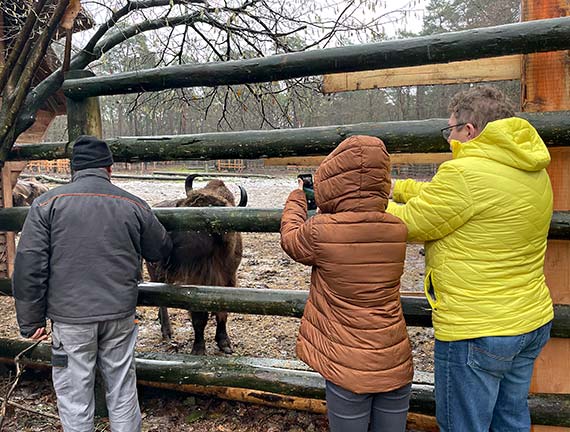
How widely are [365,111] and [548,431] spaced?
811 inches

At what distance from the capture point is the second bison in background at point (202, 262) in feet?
14.4

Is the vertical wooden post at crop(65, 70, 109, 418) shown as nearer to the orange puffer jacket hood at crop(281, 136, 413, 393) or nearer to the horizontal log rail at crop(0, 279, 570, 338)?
the horizontal log rail at crop(0, 279, 570, 338)

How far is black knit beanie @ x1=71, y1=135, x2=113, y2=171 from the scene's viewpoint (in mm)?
2725

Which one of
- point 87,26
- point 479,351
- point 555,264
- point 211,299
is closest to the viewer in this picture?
point 479,351

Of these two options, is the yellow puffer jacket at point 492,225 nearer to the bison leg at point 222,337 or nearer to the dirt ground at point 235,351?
the dirt ground at point 235,351

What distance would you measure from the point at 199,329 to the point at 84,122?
91.8 inches

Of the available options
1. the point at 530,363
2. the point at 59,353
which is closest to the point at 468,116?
the point at 530,363

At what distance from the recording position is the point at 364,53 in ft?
8.77

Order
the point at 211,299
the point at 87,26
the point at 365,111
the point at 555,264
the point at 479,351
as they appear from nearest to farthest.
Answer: the point at 479,351 < the point at 555,264 < the point at 211,299 < the point at 87,26 < the point at 365,111

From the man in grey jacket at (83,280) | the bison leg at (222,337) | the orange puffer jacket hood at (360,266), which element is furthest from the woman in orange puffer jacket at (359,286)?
the bison leg at (222,337)

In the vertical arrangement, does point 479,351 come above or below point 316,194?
below

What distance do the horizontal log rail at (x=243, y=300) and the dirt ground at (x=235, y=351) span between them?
34.5 inches

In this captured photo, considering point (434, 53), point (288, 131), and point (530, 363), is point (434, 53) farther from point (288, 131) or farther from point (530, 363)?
point (530, 363)

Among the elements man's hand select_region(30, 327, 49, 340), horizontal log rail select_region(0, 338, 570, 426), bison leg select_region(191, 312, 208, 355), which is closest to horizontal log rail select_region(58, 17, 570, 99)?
man's hand select_region(30, 327, 49, 340)
